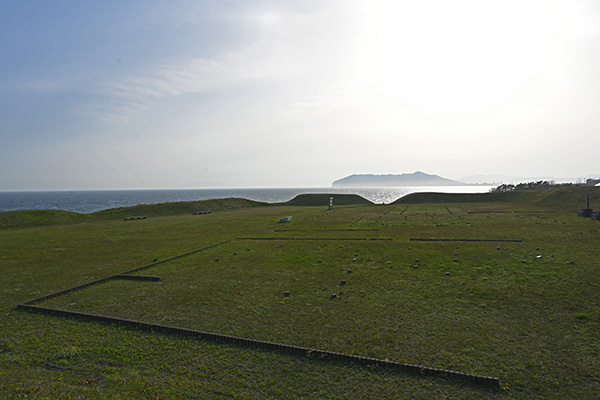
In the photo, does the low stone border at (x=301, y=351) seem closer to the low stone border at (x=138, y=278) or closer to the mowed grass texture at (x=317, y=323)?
the mowed grass texture at (x=317, y=323)

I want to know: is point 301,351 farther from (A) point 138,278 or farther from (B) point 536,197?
(B) point 536,197

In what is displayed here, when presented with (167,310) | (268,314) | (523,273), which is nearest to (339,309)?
(268,314)

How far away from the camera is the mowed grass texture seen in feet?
20.2

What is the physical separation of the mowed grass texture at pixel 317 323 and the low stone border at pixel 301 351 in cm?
18

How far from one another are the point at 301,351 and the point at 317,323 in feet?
5.26

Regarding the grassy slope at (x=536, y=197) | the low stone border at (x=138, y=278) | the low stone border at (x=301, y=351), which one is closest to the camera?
the low stone border at (x=301, y=351)

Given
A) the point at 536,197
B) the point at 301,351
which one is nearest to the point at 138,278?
the point at 301,351

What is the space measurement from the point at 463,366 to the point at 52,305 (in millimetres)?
12561

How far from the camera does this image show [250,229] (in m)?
31.1

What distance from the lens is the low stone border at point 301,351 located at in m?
6.10

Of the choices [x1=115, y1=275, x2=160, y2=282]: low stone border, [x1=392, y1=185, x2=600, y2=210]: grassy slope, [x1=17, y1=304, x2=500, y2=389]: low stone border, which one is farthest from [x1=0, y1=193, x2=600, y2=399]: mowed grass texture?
[x1=392, y1=185, x2=600, y2=210]: grassy slope

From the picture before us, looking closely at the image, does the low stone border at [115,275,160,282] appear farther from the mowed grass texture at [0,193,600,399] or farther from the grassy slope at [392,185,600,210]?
the grassy slope at [392,185,600,210]

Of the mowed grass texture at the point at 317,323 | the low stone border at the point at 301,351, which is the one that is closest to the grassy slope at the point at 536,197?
the mowed grass texture at the point at 317,323

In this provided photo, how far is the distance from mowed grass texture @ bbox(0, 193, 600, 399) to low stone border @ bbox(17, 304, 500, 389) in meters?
0.18
